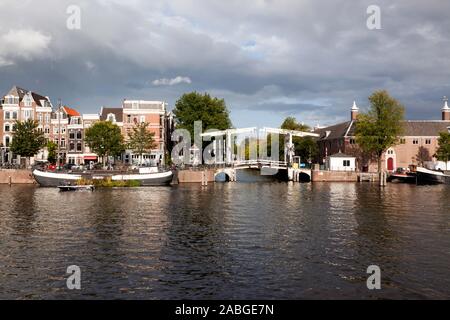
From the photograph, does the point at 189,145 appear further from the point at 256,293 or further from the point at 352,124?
the point at 256,293

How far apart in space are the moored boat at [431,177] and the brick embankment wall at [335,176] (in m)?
9.74

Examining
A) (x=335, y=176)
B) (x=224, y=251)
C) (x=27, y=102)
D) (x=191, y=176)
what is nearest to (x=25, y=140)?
(x=27, y=102)

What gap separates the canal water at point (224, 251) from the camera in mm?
15690

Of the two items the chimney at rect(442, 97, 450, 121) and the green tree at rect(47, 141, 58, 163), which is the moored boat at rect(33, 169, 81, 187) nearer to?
the green tree at rect(47, 141, 58, 163)

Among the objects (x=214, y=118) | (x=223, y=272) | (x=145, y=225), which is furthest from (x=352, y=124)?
(x=223, y=272)

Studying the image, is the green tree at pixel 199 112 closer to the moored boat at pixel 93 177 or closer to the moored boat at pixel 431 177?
the moored boat at pixel 93 177

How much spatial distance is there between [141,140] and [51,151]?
19.2 meters

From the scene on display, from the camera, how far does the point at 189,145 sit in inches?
3317

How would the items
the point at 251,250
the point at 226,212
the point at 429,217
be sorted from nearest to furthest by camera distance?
the point at 251,250 → the point at 429,217 → the point at 226,212

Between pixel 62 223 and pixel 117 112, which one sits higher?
pixel 117 112

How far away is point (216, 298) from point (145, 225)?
557 inches

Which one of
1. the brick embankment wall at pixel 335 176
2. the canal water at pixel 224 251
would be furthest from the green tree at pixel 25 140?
the brick embankment wall at pixel 335 176

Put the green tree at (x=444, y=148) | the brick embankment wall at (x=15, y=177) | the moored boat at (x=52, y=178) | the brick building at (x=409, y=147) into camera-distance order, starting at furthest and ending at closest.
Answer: the brick building at (x=409, y=147)
the green tree at (x=444, y=148)
the brick embankment wall at (x=15, y=177)
the moored boat at (x=52, y=178)
